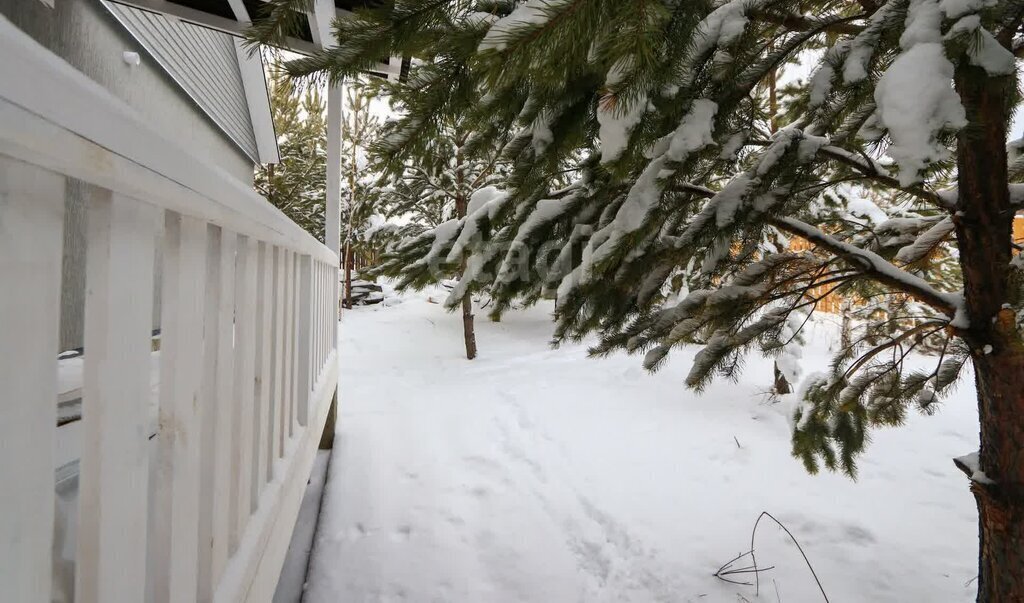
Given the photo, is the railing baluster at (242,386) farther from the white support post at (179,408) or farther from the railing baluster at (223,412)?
the white support post at (179,408)

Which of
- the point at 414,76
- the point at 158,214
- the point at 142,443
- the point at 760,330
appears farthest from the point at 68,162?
the point at 760,330

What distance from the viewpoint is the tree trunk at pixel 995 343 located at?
1474mm

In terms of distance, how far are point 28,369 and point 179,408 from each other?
338mm

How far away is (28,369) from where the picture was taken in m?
0.44

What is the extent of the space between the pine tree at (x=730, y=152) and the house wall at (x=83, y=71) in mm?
1404

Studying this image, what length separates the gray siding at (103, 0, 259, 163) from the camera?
13.5 feet

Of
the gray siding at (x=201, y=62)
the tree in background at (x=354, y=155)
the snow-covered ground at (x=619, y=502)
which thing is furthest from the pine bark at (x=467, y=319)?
the tree in background at (x=354, y=155)

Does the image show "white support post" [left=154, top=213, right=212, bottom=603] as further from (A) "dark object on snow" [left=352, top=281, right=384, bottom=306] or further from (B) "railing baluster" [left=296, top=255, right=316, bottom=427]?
(A) "dark object on snow" [left=352, top=281, right=384, bottom=306]

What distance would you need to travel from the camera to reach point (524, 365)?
6664mm

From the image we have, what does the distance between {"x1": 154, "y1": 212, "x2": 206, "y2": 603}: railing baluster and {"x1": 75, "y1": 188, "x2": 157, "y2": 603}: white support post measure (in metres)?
0.06

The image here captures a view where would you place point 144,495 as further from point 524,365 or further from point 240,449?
point 524,365

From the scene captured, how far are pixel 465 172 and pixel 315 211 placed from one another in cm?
674

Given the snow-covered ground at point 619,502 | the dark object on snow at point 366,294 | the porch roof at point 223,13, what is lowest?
the snow-covered ground at point 619,502

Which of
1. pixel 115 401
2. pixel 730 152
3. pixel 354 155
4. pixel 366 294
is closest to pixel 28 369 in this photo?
pixel 115 401
